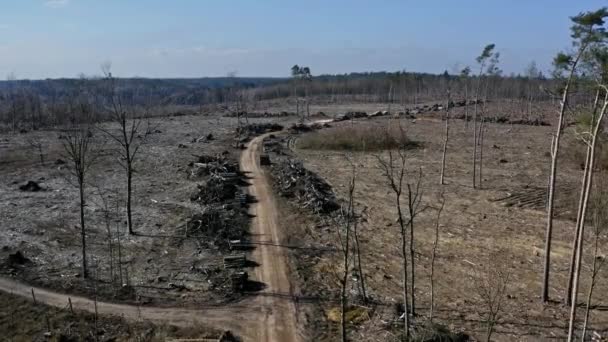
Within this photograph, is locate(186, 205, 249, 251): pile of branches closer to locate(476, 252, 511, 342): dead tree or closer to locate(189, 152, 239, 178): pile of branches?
locate(189, 152, 239, 178): pile of branches

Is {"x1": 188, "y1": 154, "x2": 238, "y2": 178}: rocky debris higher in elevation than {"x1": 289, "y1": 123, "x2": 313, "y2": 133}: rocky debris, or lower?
lower

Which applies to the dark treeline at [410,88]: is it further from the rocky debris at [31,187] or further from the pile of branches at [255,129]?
the rocky debris at [31,187]

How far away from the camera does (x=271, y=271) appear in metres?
24.1

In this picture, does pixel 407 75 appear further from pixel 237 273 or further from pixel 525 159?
pixel 237 273

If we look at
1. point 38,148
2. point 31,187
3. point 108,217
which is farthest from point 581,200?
point 38,148

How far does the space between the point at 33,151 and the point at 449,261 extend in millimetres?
49038

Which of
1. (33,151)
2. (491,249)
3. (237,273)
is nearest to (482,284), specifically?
(491,249)

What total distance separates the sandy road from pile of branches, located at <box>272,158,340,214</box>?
1.35m

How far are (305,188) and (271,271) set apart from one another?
13482mm

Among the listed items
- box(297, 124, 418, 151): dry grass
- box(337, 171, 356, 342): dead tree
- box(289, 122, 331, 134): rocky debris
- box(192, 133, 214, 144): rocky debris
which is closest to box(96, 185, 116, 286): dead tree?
box(337, 171, 356, 342): dead tree

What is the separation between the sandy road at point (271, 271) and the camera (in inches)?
737

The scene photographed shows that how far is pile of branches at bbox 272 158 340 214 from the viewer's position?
111 feet

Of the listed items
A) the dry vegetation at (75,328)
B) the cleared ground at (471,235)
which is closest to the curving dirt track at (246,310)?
the dry vegetation at (75,328)

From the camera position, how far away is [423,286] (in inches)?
882
